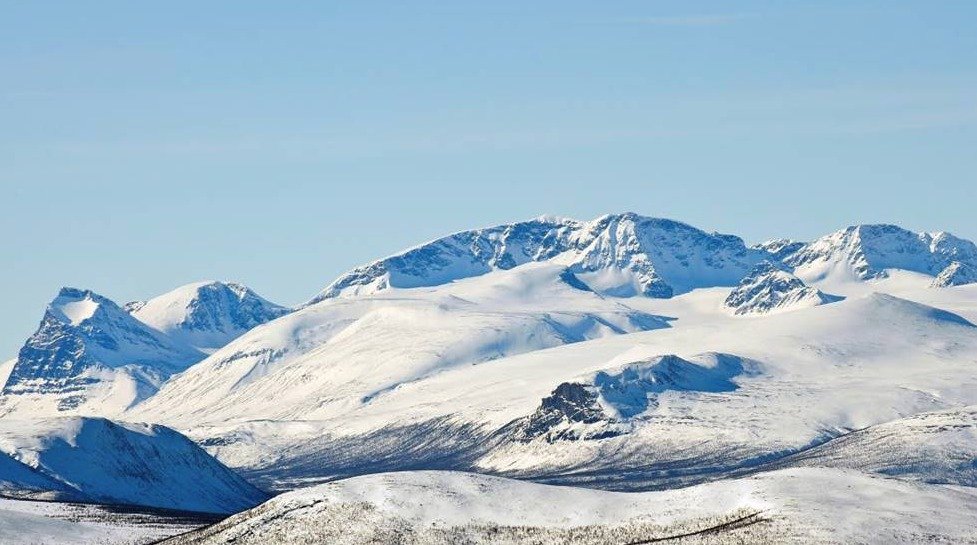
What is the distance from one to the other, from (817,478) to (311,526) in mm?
43766

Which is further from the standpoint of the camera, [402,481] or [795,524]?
[402,481]

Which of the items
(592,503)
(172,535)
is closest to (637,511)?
(592,503)

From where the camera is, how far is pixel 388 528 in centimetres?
16712

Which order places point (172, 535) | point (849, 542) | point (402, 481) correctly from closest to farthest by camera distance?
point (849, 542), point (402, 481), point (172, 535)

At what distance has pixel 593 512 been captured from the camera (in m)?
171

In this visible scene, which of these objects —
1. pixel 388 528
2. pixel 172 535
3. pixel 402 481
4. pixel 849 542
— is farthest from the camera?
pixel 172 535

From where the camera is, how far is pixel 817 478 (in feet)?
573

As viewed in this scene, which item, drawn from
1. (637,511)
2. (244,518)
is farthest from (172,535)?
(637,511)

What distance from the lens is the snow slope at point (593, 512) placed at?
15750 cm

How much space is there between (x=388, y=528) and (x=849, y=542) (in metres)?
38.9

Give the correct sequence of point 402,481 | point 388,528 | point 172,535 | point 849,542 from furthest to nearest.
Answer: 1. point 172,535
2. point 402,481
3. point 388,528
4. point 849,542

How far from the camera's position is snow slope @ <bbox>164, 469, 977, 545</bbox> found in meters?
158

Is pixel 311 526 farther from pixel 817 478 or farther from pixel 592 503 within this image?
pixel 817 478

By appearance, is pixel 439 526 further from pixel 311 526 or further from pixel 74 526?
pixel 74 526
